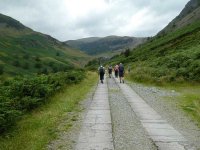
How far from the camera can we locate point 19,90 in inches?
738

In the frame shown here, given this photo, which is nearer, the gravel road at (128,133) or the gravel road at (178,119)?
the gravel road at (128,133)

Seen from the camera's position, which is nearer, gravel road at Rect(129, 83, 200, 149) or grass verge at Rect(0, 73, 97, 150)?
grass verge at Rect(0, 73, 97, 150)

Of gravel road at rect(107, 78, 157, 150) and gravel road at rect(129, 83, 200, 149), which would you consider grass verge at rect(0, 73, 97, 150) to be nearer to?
gravel road at rect(107, 78, 157, 150)

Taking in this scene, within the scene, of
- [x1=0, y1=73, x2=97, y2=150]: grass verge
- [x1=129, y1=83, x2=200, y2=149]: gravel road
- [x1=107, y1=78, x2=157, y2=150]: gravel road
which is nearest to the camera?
[x1=107, y1=78, x2=157, y2=150]: gravel road

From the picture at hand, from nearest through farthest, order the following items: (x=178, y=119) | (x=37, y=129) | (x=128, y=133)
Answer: (x=128, y=133) < (x=37, y=129) < (x=178, y=119)

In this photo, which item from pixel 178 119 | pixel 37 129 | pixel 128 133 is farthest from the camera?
pixel 178 119

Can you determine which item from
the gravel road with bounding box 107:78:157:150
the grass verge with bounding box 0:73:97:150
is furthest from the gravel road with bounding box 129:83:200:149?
the grass verge with bounding box 0:73:97:150

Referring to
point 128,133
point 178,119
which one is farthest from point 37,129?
point 178,119

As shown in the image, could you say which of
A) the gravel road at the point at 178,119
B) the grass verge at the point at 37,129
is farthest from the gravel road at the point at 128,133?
the grass verge at the point at 37,129

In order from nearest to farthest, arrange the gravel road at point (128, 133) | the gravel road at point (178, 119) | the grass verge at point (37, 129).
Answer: the gravel road at point (128, 133), the grass verge at point (37, 129), the gravel road at point (178, 119)

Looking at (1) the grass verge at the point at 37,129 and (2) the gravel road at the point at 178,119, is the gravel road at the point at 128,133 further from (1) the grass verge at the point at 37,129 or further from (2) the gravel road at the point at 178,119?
(1) the grass verge at the point at 37,129

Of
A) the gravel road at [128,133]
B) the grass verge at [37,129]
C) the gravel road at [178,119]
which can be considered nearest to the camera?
the gravel road at [128,133]

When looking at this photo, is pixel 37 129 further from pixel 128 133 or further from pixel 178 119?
pixel 178 119

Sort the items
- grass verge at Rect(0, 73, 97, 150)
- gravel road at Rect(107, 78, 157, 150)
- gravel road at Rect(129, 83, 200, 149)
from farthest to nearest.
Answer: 1. gravel road at Rect(129, 83, 200, 149)
2. grass verge at Rect(0, 73, 97, 150)
3. gravel road at Rect(107, 78, 157, 150)
